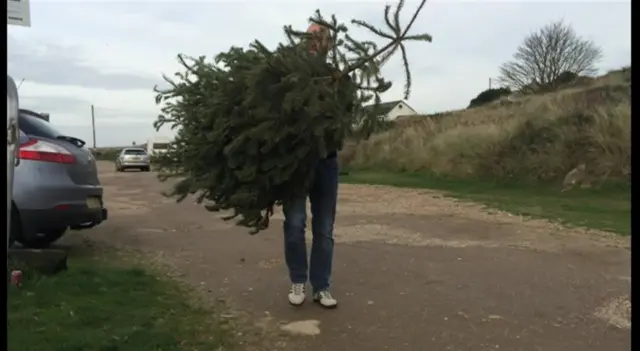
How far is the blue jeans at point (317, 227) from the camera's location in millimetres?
4633

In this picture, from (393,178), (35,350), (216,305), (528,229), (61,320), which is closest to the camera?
(35,350)

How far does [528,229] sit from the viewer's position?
367 inches

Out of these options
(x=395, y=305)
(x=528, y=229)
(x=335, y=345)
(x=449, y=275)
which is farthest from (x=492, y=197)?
(x=335, y=345)

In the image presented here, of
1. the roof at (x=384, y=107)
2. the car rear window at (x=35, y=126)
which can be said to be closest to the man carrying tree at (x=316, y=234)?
the roof at (x=384, y=107)

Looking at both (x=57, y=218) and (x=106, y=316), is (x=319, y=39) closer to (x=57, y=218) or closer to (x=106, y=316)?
(x=106, y=316)

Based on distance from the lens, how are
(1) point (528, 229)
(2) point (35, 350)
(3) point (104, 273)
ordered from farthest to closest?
(1) point (528, 229) → (3) point (104, 273) → (2) point (35, 350)

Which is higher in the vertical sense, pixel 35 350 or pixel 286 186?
pixel 286 186

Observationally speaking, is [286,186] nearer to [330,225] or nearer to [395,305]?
[330,225]

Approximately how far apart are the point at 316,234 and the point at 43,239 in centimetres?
378

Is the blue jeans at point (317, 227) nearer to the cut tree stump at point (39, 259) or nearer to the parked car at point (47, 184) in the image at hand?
the cut tree stump at point (39, 259)

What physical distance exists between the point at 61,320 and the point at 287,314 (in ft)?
4.71

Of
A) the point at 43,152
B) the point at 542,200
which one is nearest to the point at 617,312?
the point at 43,152

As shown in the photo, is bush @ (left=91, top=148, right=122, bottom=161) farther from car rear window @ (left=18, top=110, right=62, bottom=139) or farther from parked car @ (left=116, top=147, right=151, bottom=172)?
car rear window @ (left=18, top=110, right=62, bottom=139)

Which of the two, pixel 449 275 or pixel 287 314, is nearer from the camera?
pixel 287 314
